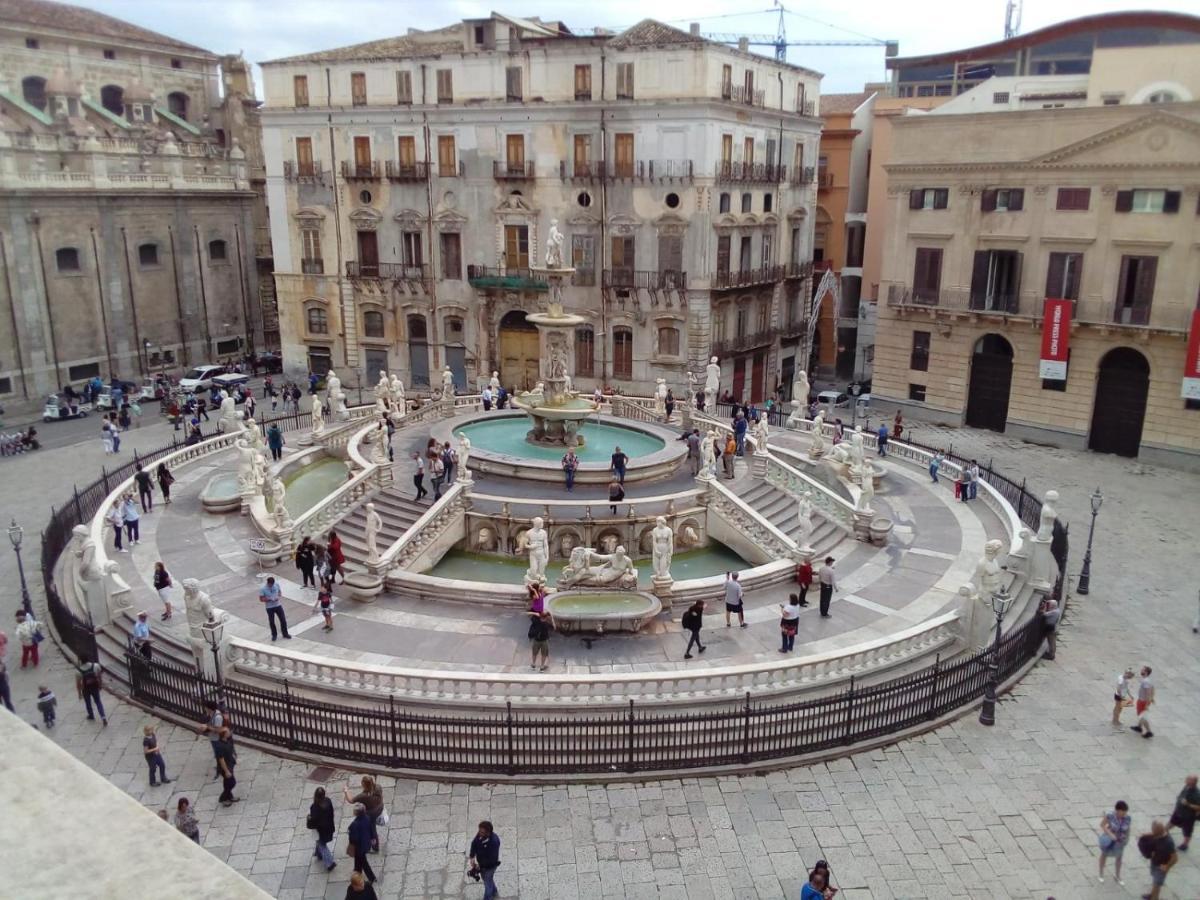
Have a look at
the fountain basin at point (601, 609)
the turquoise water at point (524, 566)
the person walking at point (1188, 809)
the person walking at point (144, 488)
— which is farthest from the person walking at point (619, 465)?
the person walking at point (1188, 809)

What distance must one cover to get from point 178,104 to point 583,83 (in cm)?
2970

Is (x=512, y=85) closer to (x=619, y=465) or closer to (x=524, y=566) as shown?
(x=619, y=465)

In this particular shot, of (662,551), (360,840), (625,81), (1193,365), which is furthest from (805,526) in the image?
(625,81)

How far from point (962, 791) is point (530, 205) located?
35.0m

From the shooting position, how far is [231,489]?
87.2 feet

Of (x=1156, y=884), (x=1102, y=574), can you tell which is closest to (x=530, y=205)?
(x=1102, y=574)

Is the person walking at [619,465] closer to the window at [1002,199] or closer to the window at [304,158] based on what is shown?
the window at [1002,199]

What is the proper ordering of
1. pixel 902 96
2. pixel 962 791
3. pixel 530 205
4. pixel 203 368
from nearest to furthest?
pixel 962 791, pixel 530 205, pixel 203 368, pixel 902 96

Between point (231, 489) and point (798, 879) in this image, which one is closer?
point (798, 879)

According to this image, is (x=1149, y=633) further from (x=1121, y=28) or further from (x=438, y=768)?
(x=1121, y=28)

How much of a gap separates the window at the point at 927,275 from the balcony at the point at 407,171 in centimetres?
2310

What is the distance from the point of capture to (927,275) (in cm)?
4062

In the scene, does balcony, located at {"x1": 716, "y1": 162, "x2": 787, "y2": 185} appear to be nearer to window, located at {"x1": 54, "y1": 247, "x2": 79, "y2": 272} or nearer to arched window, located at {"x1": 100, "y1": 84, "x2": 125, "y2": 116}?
window, located at {"x1": 54, "y1": 247, "x2": 79, "y2": 272}

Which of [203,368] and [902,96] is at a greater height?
[902,96]
